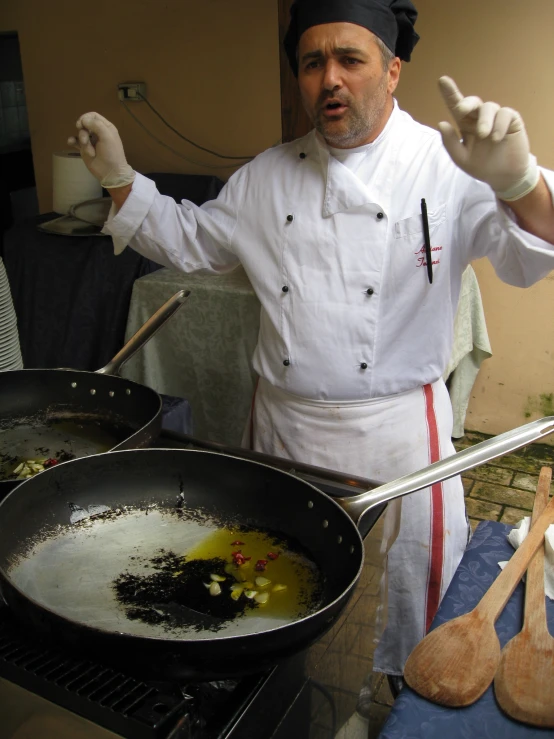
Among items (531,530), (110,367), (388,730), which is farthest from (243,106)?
(388,730)

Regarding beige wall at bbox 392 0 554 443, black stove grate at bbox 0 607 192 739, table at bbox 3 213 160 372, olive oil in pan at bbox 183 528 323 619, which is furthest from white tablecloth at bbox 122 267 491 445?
black stove grate at bbox 0 607 192 739

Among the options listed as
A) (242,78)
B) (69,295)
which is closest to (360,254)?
(69,295)

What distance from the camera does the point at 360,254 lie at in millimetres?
1435

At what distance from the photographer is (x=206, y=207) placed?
1.66m

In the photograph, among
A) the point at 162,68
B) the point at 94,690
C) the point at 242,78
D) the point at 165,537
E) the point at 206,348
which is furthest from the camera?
the point at 162,68

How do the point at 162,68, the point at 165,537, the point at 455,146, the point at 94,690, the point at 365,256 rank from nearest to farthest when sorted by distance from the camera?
the point at 94,690
the point at 165,537
the point at 455,146
the point at 365,256
the point at 162,68

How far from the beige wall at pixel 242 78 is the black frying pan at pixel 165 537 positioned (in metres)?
2.47

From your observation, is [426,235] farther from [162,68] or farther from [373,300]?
[162,68]

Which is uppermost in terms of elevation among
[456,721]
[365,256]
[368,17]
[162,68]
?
[162,68]

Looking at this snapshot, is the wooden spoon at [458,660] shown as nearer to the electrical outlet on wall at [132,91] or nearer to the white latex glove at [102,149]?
the white latex glove at [102,149]

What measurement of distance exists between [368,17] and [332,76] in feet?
0.41

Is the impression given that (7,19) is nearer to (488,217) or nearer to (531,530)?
(488,217)

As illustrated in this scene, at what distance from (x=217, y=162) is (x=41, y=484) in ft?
10.4

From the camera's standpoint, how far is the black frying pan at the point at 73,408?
124 centimetres
